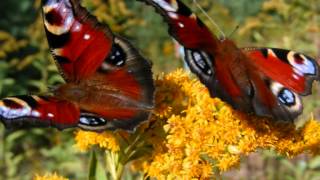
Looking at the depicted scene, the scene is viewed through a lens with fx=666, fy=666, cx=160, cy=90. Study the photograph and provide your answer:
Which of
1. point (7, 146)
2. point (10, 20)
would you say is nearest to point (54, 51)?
point (7, 146)

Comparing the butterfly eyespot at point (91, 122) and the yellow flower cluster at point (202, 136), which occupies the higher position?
the butterfly eyespot at point (91, 122)

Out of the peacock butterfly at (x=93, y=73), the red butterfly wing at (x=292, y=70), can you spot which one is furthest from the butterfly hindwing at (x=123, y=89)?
the red butterfly wing at (x=292, y=70)

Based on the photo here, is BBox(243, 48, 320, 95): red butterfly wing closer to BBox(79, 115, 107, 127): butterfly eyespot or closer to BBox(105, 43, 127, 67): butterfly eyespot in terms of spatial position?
BBox(105, 43, 127, 67): butterfly eyespot

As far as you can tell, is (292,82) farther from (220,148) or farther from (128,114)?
(128,114)

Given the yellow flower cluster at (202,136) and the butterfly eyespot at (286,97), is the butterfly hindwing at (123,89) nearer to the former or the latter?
the yellow flower cluster at (202,136)

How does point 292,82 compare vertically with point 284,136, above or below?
above

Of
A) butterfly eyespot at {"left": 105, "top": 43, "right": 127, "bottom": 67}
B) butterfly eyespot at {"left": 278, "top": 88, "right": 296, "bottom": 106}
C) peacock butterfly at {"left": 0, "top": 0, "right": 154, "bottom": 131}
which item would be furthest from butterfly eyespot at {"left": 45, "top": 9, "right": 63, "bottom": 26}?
butterfly eyespot at {"left": 278, "top": 88, "right": 296, "bottom": 106}

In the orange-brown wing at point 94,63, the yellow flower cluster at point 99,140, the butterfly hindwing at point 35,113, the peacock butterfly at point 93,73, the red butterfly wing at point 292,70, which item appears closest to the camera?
the butterfly hindwing at point 35,113

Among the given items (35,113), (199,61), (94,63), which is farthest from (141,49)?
(35,113)
